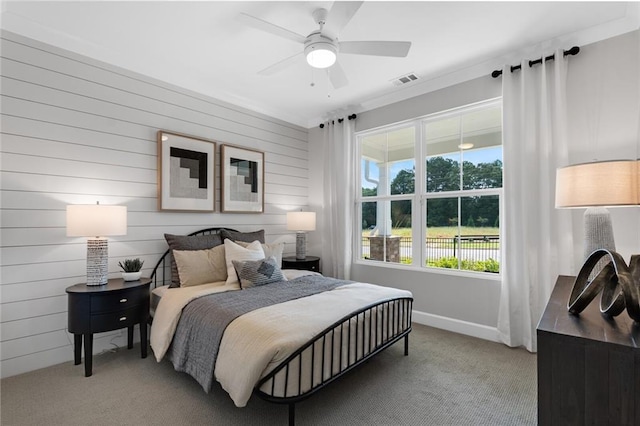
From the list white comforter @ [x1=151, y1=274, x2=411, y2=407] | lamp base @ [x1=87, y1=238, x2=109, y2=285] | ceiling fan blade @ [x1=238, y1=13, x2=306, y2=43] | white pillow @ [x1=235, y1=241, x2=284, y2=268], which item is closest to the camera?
white comforter @ [x1=151, y1=274, x2=411, y2=407]

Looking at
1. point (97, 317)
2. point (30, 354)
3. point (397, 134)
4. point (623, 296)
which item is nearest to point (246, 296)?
point (97, 317)

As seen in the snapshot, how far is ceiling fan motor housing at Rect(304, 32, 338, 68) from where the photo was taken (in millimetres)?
2354

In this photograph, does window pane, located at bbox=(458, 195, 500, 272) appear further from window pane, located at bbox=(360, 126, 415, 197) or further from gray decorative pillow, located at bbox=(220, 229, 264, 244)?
gray decorative pillow, located at bbox=(220, 229, 264, 244)

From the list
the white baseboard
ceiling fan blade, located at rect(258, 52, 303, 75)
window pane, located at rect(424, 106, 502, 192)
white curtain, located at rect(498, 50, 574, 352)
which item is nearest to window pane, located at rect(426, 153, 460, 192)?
window pane, located at rect(424, 106, 502, 192)

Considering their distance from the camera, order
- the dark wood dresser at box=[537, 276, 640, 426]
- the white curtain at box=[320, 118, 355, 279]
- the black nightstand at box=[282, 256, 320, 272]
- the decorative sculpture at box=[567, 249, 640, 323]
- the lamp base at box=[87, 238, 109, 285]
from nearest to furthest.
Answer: the dark wood dresser at box=[537, 276, 640, 426] < the decorative sculpture at box=[567, 249, 640, 323] < the lamp base at box=[87, 238, 109, 285] < the black nightstand at box=[282, 256, 320, 272] < the white curtain at box=[320, 118, 355, 279]

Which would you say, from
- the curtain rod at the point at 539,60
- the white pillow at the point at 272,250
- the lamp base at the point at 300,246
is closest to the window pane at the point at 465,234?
the curtain rod at the point at 539,60

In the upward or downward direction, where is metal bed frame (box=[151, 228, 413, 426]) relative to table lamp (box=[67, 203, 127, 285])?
downward

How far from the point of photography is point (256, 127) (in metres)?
4.29

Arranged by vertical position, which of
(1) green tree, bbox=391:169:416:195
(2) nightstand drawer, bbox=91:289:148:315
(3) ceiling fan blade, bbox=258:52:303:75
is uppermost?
(3) ceiling fan blade, bbox=258:52:303:75

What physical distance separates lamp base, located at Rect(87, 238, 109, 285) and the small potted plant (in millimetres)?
172

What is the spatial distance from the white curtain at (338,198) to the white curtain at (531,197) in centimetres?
190

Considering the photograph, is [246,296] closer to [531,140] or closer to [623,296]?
[623,296]

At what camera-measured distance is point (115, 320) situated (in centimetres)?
255

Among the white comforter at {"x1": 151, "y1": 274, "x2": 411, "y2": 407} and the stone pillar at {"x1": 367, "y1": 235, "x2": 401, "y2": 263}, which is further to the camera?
the stone pillar at {"x1": 367, "y1": 235, "x2": 401, "y2": 263}
